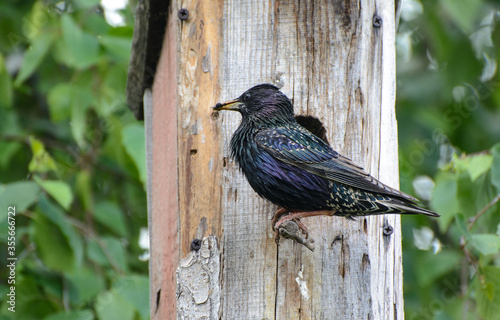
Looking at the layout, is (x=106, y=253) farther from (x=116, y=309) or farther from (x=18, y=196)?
(x=18, y=196)

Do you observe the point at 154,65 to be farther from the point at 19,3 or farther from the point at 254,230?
the point at 19,3

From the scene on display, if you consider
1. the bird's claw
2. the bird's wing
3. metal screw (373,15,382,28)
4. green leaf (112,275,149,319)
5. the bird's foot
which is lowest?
green leaf (112,275,149,319)

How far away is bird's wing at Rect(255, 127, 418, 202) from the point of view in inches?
102

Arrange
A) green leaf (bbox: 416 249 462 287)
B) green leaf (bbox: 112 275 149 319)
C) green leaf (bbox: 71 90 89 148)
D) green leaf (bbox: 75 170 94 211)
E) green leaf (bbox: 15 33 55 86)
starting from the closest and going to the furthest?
green leaf (bbox: 112 275 149 319)
green leaf (bbox: 416 249 462 287)
green leaf (bbox: 15 33 55 86)
green leaf (bbox: 71 90 89 148)
green leaf (bbox: 75 170 94 211)

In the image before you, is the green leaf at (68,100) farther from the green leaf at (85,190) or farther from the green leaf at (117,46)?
the green leaf at (117,46)

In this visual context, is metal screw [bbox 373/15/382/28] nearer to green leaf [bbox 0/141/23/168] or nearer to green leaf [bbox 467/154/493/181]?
green leaf [bbox 467/154/493/181]

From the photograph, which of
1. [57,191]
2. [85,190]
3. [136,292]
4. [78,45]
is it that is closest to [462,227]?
[136,292]

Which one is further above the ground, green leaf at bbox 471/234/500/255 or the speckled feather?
the speckled feather

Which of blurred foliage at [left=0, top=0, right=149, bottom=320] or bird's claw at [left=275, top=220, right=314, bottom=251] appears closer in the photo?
bird's claw at [left=275, top=220, right=314, bottom=251]

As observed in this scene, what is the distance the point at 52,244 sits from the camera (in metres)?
3.75

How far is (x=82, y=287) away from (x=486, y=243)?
2.42 metres

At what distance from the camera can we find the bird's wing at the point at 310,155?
259cm

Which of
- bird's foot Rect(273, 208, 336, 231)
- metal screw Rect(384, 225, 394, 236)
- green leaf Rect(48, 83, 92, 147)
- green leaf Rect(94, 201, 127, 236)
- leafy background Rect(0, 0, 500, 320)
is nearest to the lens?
bird's foot Rect(273, 208, 336, 231)

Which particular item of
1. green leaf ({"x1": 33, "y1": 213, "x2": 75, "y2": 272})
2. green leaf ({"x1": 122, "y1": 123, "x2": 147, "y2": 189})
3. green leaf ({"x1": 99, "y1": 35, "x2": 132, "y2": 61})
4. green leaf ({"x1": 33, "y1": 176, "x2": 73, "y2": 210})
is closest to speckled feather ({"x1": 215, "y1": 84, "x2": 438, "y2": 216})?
green leaf ({"x1": 122, "y1": 123, "x2": 147, "y2": 189})
